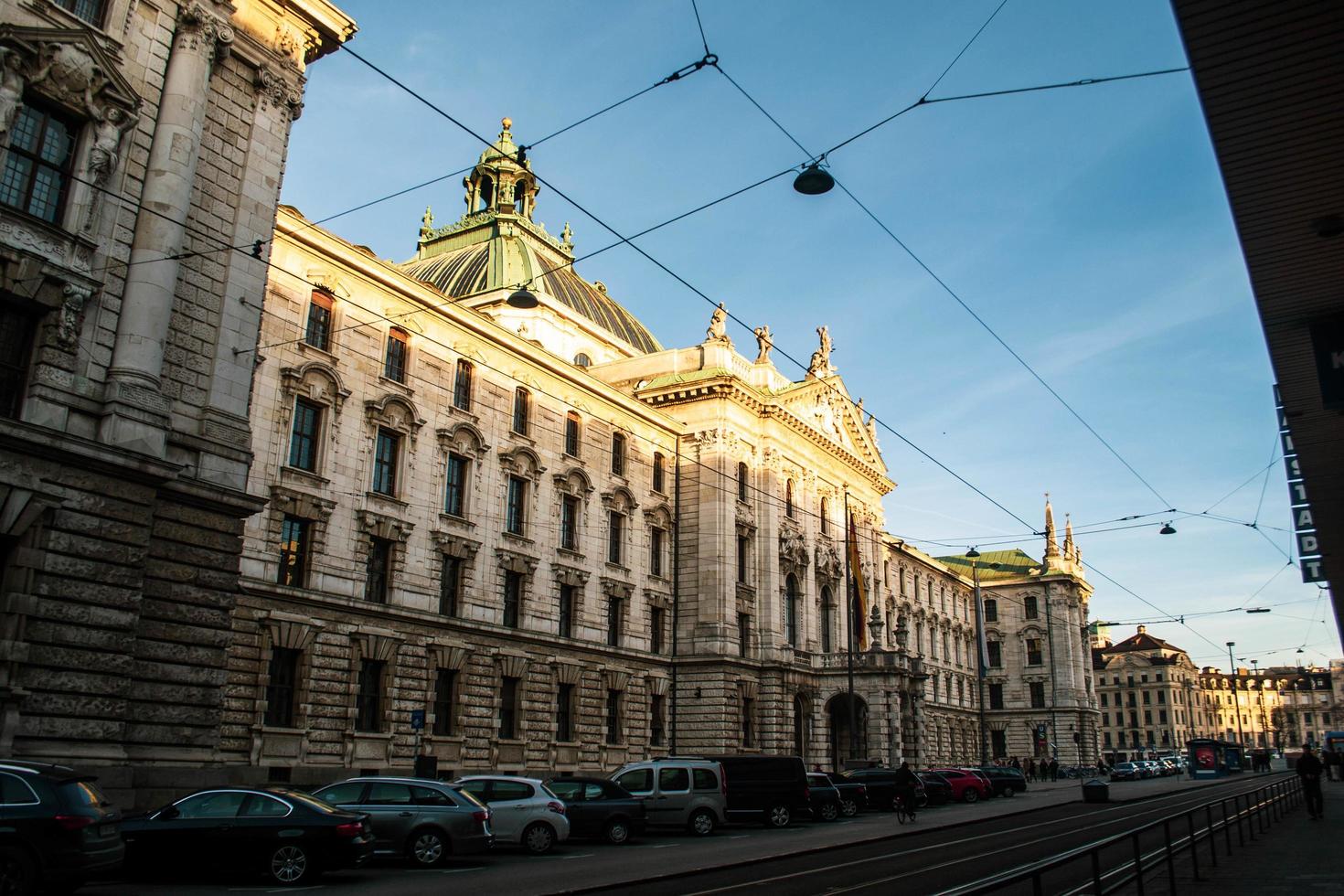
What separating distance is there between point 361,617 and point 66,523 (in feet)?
50.2

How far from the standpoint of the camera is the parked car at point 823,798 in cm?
3378

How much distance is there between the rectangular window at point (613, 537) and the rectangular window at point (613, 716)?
17.8 feet

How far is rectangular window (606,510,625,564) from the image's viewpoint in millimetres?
44903

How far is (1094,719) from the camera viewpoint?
102 metres

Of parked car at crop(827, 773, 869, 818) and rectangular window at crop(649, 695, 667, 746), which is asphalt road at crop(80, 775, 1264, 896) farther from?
rectangular window at crop(649, 695, 667, 746)

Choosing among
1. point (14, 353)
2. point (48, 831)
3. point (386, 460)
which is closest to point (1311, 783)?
point (386, 460)

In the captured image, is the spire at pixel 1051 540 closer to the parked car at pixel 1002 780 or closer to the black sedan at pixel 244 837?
the parked car at pixel 1002 780

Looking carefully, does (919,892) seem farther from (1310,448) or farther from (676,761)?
(676,761)

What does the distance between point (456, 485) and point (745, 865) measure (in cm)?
2170

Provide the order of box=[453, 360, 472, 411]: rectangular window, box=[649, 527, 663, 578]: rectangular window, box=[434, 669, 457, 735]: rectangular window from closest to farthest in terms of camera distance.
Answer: box=[434, 669, 457, 735]: rectangular window, box=[453, 360, 472, 411]: rectangular window, box=[649, 527, 663, 578]: rectangular window

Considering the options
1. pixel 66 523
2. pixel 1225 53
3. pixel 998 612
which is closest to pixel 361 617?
pixel 66 523

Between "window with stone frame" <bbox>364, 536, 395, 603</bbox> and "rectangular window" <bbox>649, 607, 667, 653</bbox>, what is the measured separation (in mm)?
15735

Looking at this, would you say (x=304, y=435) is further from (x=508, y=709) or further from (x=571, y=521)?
(x=571, y=521)

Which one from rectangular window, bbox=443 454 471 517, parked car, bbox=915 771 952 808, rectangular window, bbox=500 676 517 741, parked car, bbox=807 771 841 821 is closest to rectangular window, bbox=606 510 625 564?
rectangular window, bbox=500 676 517 741
